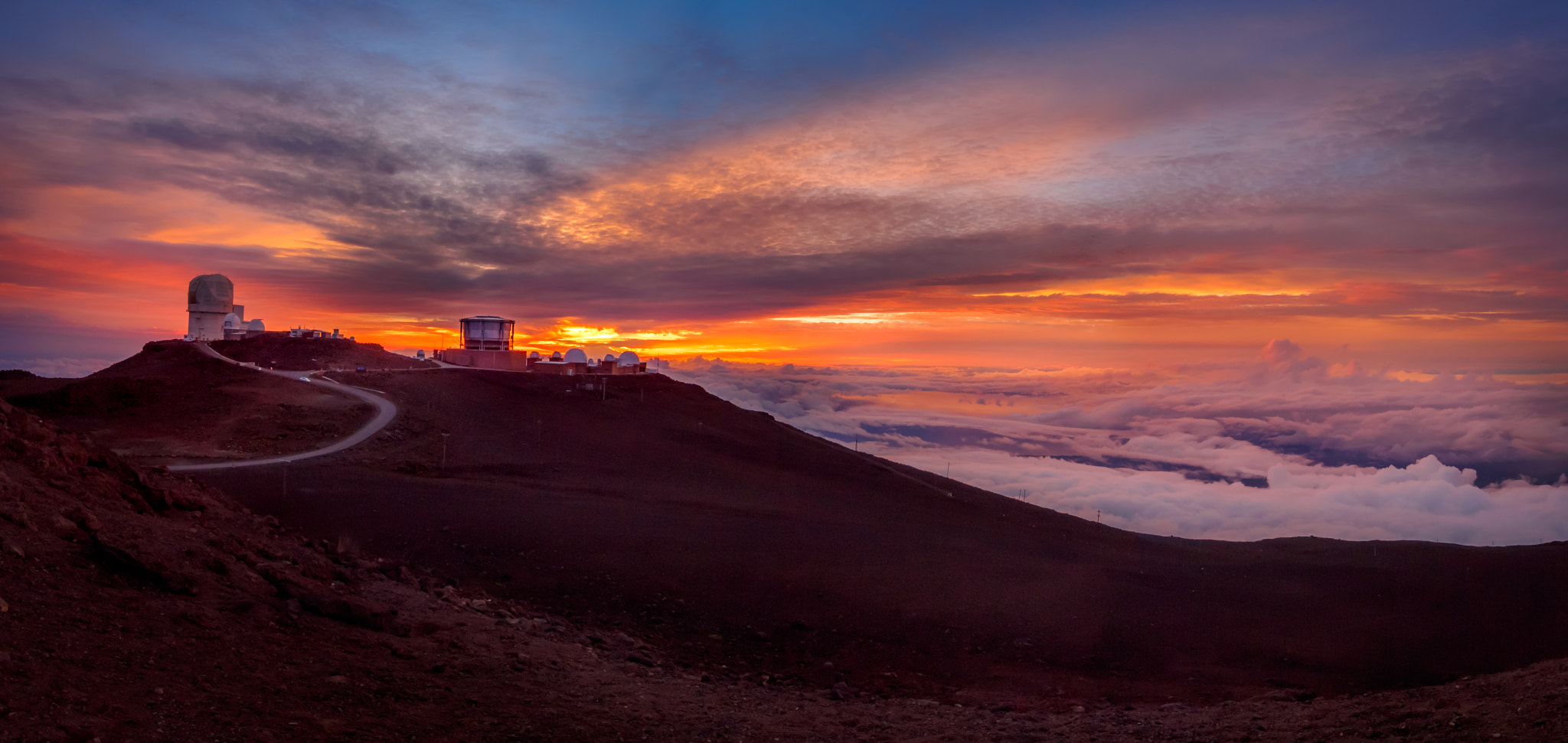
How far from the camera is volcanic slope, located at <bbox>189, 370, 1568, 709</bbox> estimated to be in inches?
545

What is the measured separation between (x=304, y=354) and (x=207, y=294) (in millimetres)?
13117

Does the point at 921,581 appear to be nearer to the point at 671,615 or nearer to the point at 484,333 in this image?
the point at 671,615

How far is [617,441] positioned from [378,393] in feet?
36.6

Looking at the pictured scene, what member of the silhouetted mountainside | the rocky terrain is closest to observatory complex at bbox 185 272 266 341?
the silhouetted mountainside

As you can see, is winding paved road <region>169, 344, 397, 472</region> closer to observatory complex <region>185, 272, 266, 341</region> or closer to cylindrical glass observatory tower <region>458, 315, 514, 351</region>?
observatory complex <region>185, 272, 266, 341</region>

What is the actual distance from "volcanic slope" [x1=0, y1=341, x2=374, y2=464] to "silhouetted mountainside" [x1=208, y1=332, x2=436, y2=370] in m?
6.62

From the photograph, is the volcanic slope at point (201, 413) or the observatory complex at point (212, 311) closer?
the volcanic slope at point (201, 413)

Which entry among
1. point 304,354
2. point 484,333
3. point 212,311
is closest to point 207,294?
point 212,311

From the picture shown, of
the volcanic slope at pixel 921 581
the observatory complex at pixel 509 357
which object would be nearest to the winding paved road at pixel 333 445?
the volcanic slope at pixel 921 581

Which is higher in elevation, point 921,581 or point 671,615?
point 671,615

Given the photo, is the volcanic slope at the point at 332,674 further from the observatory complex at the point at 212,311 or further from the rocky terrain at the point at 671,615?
the observatory complex at the point at 212,311

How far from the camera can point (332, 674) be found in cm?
732

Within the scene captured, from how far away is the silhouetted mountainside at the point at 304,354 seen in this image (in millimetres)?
42812

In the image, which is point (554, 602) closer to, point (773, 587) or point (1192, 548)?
point (773, 587)
